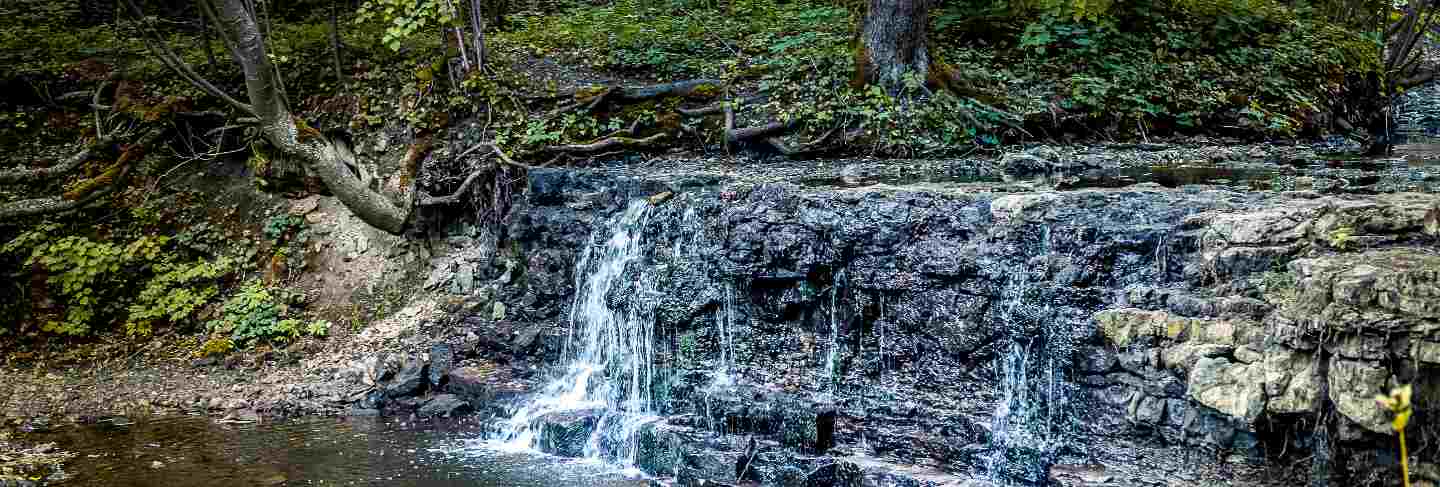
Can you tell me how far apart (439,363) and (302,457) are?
6.03 feet

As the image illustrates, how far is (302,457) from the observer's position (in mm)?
7664

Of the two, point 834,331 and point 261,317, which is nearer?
point 834,331

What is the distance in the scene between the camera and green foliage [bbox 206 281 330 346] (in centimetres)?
992

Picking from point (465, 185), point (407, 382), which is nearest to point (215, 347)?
point (407, 382)

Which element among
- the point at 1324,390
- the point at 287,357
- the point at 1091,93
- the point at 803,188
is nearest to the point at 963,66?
the point at 1091,93

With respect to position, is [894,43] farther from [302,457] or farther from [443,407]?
[302,457]

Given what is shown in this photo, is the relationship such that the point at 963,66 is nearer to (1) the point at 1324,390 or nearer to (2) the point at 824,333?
(2) the point at 824,333

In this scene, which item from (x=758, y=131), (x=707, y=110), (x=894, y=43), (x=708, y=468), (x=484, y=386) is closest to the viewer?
(x=708, y=468)

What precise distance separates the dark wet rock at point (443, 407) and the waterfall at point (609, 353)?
654 millimetres

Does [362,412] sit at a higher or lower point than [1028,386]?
lower

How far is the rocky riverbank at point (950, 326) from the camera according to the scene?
547 centimetres

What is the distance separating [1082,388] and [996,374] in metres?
0.61

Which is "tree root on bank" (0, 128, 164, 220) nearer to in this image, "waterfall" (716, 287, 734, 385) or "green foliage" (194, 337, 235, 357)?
"green foliage" (194, 337, 235, 357)

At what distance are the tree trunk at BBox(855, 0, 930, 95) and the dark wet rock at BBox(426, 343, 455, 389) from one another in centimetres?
569
